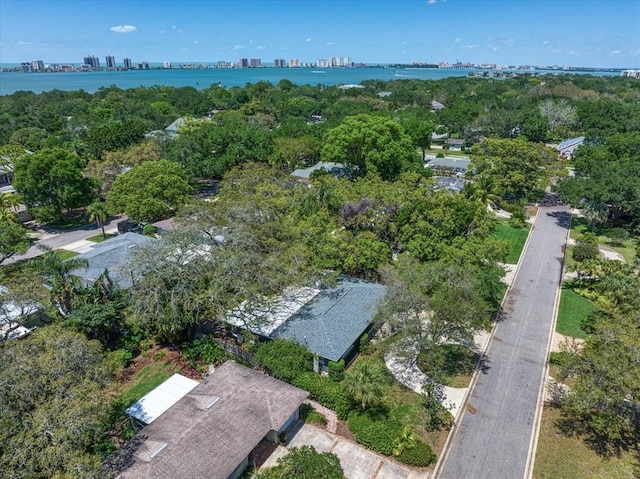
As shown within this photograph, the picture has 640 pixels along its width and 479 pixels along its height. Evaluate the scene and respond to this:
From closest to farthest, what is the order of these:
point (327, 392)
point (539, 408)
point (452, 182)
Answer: point (327, 392) < point (539, 408) < point (452, 182)

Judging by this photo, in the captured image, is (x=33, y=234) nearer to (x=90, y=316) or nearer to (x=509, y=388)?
(x=90, y=316)

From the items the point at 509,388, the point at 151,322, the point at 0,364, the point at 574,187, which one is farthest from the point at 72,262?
the point at 574,187

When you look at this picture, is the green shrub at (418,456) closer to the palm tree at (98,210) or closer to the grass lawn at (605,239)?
the grass lawn at (605,239)

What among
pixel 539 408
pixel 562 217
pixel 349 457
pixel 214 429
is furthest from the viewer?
pixel 562 217

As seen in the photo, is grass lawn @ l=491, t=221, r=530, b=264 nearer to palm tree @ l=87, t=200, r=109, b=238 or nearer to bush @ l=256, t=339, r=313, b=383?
bush @ l=256, t=339, r=313, b=383

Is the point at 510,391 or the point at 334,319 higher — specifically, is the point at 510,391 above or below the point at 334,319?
below

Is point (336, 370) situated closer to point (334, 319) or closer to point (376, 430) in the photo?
point (334, 319)

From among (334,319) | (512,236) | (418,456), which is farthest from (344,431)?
(512,236)
